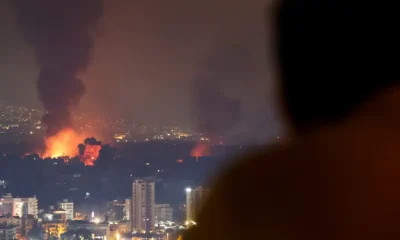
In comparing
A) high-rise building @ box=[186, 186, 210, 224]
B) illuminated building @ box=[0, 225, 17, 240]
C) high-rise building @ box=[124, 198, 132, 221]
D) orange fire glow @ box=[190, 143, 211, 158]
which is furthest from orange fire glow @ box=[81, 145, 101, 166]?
high-rise building @ box=[186, 186, 210, 224]

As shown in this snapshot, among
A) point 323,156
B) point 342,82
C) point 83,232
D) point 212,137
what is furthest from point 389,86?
point 212,137

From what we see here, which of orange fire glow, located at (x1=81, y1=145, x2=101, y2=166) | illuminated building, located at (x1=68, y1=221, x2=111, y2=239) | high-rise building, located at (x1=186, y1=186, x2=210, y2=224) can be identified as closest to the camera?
high-rise building, located at (x1=186, y1=186, x2=210, y2=224)

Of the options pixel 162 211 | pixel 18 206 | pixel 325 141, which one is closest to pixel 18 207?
pixel 18 206

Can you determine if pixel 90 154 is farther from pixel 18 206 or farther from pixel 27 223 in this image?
pixel 27 223

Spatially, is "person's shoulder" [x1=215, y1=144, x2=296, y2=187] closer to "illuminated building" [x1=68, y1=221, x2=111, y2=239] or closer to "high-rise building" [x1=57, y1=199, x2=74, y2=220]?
"illuminated building" [x1=68, y1=221, x2=111, y2=239]

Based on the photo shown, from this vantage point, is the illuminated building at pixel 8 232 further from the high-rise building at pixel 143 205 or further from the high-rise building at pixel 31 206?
the high-rise building at pixel 143 205

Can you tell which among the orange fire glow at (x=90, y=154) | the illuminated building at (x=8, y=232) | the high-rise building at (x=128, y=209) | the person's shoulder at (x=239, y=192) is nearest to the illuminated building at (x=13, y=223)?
the illuminated building at (x=8, y=232)
